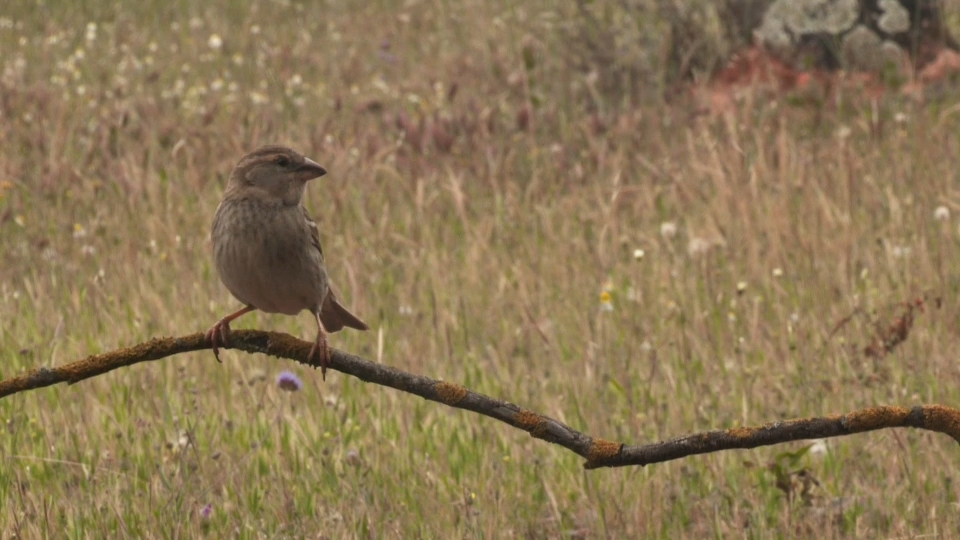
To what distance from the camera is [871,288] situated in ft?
19.1

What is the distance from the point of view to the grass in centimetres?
407

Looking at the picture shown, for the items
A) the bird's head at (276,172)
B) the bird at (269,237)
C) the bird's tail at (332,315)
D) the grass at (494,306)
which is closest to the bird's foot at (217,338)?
the bird at (269,237)

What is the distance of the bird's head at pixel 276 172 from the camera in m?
3.40

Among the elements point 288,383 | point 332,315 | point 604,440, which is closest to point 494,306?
point 288,383

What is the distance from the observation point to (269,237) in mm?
3412

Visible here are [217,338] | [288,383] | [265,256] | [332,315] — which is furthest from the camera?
[288,383]

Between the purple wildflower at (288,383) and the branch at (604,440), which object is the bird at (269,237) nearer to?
the branch at (604,440)

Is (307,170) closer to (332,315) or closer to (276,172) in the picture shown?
(276,172)

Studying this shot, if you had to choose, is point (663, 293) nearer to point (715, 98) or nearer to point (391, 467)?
point (391, 467)

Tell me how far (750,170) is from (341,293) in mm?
2002

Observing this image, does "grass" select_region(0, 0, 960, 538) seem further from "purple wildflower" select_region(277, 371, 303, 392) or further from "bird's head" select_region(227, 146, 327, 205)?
"bird's head" select_region(227, 146, 327, 205)

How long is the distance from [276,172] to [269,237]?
16 cm

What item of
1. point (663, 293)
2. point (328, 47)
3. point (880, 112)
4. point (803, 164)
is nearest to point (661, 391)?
point (663, 293)

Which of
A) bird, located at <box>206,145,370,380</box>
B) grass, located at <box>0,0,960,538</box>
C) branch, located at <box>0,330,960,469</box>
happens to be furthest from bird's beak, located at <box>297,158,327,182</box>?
grass, located at <box>0,0,960,538</box>
